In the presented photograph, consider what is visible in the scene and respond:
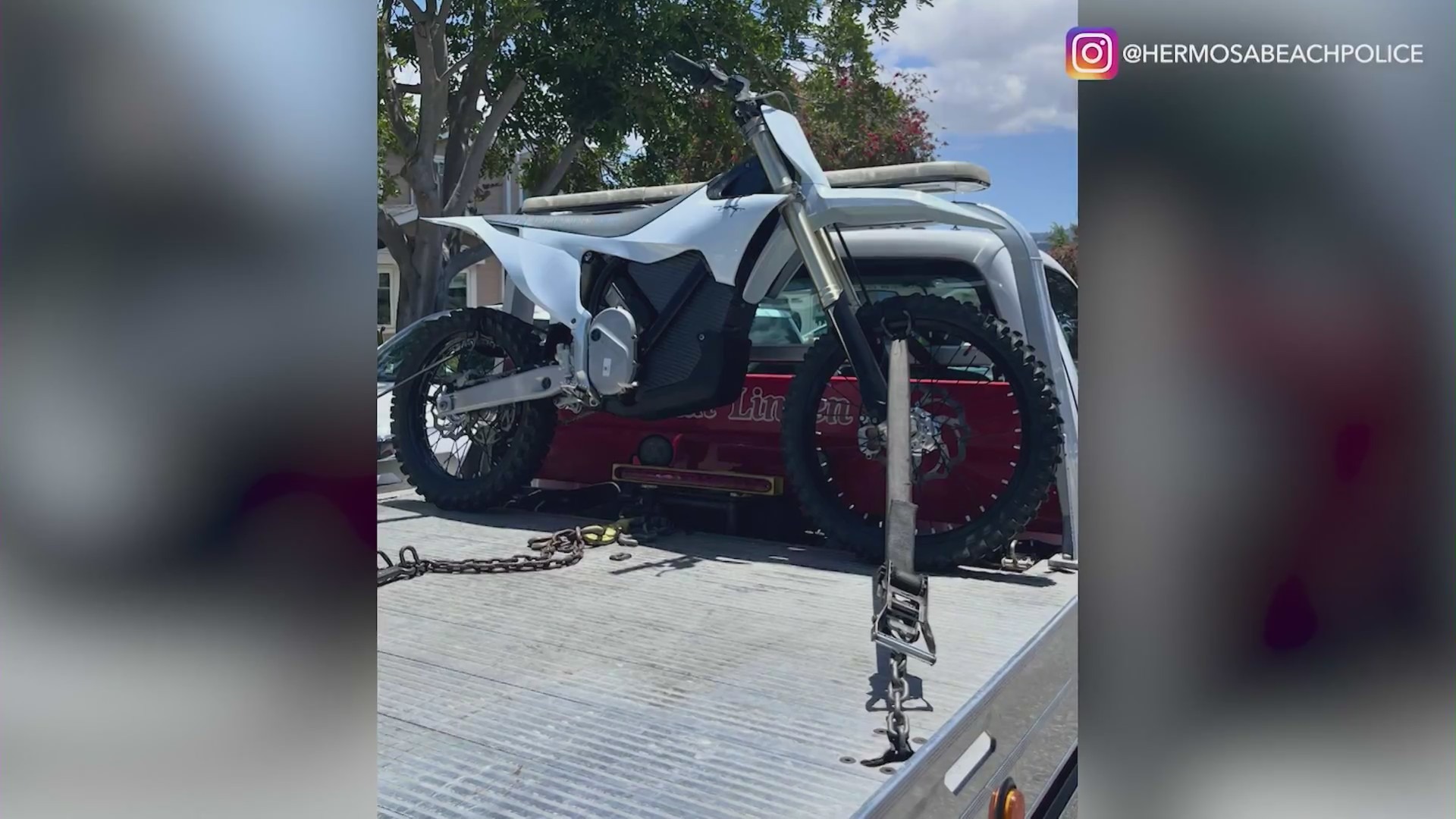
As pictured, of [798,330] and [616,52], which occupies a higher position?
[616,52]

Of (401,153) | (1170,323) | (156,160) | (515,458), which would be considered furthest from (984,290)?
(401,153)

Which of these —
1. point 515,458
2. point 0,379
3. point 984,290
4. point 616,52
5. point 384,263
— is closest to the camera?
point 0,379

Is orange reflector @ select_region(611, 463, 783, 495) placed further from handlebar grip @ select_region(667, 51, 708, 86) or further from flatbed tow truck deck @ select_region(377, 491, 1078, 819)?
handlebar grip @ select_region(667, 51, 708, 86)

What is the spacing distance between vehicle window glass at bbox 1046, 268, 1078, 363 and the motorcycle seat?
1530mm

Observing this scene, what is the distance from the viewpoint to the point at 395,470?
5.19 meters

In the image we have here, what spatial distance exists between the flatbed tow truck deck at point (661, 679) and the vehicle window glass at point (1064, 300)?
135cm

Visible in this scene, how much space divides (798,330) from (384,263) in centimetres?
1371

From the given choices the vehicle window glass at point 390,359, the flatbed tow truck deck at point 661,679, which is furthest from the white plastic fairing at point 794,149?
the vehicle window glass at point 390,359

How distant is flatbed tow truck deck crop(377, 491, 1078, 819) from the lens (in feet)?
5.79

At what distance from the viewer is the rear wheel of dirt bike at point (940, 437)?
3.70 meters

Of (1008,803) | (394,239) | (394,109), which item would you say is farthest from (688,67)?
(394,239)

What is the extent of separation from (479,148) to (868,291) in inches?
316

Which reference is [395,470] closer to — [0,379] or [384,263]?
[0,379]

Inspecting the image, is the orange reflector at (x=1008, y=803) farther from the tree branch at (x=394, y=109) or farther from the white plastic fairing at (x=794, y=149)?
the tree branch at (x=394, y=109)
